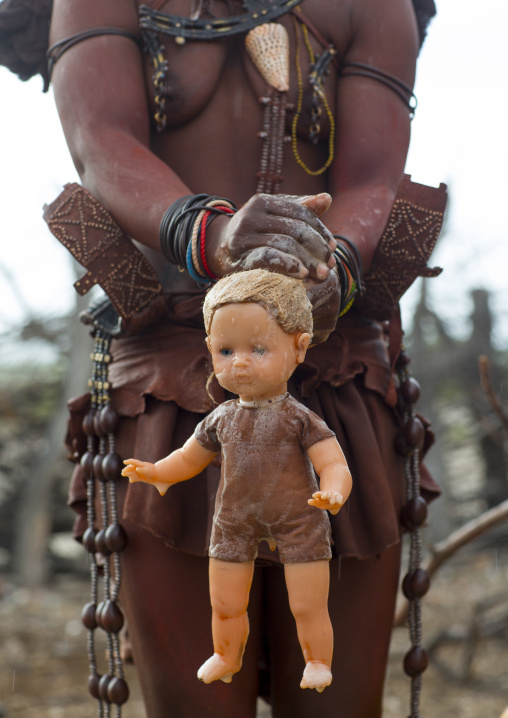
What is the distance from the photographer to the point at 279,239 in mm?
1171

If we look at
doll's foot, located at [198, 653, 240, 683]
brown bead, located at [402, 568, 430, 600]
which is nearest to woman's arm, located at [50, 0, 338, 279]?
doll's foot, located at [198, 653, 240, 683]

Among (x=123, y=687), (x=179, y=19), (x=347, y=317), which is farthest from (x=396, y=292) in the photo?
(x=123, y=687)

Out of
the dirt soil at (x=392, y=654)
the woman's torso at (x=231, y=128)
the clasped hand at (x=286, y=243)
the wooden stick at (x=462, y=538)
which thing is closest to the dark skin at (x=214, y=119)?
the woman's torso at (x=231, y=128)

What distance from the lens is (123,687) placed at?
1603 millimetres

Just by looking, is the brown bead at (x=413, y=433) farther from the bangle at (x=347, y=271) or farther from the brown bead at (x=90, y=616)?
the brown bead at (x=90, y=616)

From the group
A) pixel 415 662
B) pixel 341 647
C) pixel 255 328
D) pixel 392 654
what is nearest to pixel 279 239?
pixel 255 328

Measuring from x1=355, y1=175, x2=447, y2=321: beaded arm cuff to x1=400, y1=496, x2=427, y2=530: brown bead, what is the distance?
39cm

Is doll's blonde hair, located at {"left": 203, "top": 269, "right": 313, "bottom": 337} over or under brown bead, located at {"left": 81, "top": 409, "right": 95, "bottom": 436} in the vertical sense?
over

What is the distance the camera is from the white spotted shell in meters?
1.66

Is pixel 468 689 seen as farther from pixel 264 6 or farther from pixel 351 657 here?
pixel 264 6

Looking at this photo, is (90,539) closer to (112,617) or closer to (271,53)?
(112,617)

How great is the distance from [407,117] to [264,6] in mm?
377

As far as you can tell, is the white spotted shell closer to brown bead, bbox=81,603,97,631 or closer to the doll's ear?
the doll's ear

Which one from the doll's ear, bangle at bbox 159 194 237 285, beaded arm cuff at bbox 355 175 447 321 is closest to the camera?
the doll's ear
